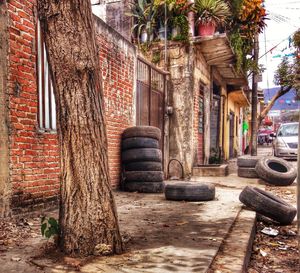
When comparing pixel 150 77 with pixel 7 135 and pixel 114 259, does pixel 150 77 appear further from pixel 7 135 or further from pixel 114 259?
pixel 114 259

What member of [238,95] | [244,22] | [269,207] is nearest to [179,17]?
[244,22]

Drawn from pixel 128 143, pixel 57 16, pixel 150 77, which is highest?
pixel 150 77

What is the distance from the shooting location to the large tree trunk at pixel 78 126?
2.73 metres

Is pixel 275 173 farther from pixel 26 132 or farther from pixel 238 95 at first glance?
pixel 238 95

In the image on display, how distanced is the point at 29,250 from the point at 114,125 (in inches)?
A: 166

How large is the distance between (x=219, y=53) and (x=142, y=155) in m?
5.49

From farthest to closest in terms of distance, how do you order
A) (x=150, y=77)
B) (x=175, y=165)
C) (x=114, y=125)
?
(x=175, y=165), (x=150, y=77), (x=114, y=125)

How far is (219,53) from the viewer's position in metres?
11.0

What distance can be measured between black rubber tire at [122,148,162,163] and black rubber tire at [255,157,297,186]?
3.33 meters

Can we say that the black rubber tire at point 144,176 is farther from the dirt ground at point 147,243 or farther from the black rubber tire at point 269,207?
the black rubber tire at point 269,207

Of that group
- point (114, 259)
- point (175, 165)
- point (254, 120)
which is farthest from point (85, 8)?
point (254, 120)

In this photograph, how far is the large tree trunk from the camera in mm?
2734

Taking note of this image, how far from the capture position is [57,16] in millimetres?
2713

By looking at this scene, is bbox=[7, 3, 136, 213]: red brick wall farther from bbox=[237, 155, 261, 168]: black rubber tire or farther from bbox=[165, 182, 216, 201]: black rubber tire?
bbox=[237, 155, 261, 168]: black rubber tire
